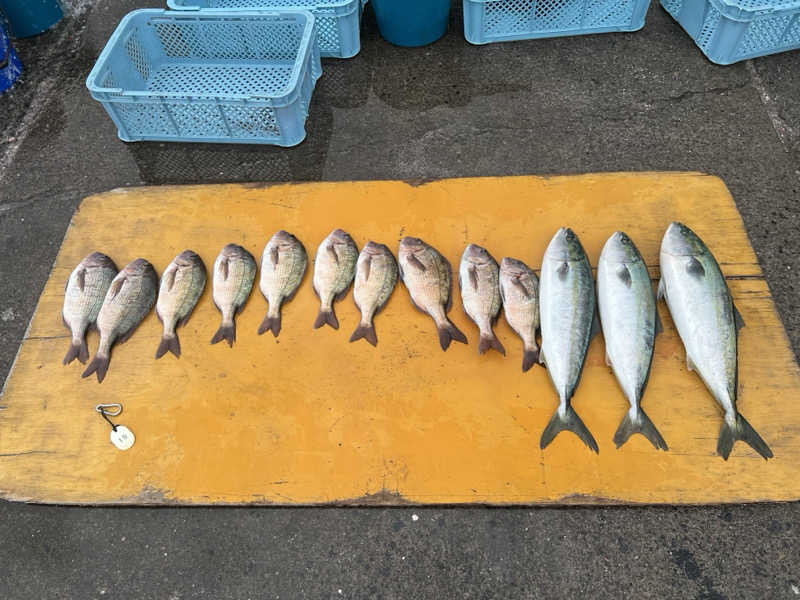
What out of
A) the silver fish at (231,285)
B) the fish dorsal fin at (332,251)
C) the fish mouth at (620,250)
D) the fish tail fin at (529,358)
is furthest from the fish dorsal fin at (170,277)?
the fish mouth at (620,250)

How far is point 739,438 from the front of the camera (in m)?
2.38

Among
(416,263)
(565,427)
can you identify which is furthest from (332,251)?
(565,427)

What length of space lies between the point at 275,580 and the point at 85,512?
1.14 m

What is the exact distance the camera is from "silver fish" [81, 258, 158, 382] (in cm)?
278

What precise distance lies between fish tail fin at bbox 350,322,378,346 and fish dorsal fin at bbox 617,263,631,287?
4.77ft

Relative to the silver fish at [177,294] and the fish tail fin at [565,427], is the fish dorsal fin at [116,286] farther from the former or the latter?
the fish tail fin at [565,427]

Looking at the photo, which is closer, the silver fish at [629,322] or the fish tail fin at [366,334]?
the silver fish at [629,322]

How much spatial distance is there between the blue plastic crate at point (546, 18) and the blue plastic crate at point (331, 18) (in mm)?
1124

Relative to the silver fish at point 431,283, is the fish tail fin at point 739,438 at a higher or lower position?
lower

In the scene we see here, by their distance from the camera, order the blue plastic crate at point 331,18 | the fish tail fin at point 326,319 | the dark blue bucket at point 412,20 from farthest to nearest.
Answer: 1. the dark blue bucket at point 412,20
2. the blue plastic crate at point 331,18
3. the fish tail fin at point 326,319

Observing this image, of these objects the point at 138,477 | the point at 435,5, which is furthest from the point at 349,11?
the point at 138,477

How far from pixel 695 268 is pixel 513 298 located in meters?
1.03

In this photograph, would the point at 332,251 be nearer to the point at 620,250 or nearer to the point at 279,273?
the point at 279,273

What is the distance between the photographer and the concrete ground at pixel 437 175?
2.40m
